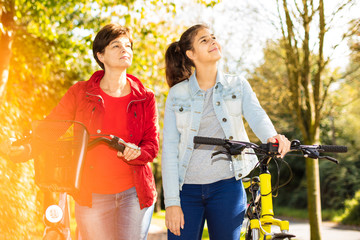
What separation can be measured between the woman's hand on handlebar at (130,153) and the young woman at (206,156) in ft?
0.77

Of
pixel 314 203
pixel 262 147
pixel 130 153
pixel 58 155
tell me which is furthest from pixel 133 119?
pixel 314 203

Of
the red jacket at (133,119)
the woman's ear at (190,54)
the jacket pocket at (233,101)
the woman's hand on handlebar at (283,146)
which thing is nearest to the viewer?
the woman's hand on handlebar at (283,146)

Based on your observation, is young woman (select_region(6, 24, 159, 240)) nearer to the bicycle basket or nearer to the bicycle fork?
the bicycle basket

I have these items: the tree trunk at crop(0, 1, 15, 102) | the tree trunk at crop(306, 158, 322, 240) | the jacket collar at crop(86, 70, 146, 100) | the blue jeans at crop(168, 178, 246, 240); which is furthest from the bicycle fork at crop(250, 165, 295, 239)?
the tree trunk at crop(306, 158, 322, 240)

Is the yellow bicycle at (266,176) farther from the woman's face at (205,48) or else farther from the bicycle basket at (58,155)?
the woman's face at (205,48)

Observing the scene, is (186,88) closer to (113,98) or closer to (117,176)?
(113,98)

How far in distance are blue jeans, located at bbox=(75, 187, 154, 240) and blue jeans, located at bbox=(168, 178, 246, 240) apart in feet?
1.07

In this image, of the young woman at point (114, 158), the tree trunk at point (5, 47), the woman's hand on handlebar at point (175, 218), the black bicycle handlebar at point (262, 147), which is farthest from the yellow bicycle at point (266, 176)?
the tree trunk at point (5, 47)

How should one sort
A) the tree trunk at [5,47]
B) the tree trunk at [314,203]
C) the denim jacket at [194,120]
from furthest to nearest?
the tree trunk at [314,203]
the tree trunk at [5,47]
the denim jacket at [194,120]

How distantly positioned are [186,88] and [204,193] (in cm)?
83

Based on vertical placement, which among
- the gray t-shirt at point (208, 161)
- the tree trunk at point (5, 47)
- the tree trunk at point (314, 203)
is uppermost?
the tree trunk at point (5, 47)

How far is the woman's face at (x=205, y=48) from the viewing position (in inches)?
130

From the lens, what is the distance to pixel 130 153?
2951 mm

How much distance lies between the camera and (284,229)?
7.64 feet
